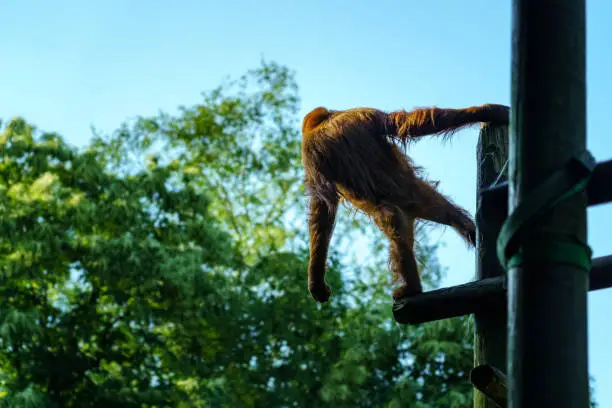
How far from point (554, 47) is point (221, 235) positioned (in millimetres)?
10976

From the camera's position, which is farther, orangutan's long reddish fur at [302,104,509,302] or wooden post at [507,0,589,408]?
orangutan's long reddish fur at [302,104,509,302]

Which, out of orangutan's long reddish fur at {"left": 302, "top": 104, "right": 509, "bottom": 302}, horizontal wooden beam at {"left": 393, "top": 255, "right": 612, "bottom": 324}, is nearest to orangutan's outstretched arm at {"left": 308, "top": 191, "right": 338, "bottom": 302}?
orangutan's long reddish fur at {"left": 302, "top": 104, "right": 509, "bottom": 302}

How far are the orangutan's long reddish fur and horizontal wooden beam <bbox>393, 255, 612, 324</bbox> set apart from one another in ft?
0.98

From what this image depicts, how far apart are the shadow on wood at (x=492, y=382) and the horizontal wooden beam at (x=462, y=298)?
0.71 feet

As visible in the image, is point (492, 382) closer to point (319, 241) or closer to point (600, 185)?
point (600, 185)

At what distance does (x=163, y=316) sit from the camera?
11914mm

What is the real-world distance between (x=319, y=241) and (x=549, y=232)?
183 cm

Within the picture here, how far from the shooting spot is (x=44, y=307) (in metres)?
12.0

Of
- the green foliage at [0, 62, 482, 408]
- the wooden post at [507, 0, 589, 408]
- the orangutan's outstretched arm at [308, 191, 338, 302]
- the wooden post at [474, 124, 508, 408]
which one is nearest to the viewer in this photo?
the wooden post at [507, 0, 589, 408]

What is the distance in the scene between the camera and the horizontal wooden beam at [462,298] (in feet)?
7.45

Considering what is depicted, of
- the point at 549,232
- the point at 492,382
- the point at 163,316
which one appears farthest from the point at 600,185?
the point at 163,316

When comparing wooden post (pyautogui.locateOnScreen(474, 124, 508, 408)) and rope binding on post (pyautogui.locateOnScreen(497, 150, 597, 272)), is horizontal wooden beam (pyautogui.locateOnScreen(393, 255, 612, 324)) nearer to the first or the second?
wooden post (pyautogui.locateOnScreen(474, 124, 508, 408))

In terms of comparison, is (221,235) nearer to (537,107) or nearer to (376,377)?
(376,377)

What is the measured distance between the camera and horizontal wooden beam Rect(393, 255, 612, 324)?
7.45ft
